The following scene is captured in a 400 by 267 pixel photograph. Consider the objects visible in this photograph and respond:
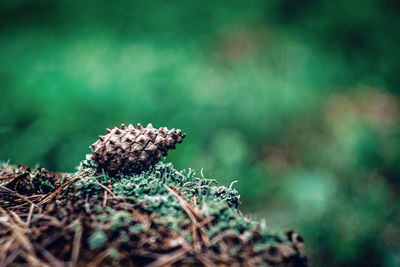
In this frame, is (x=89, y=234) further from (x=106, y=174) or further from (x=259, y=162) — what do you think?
(x=259, y=162)

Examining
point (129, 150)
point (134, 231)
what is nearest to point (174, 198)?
point (134, 231)

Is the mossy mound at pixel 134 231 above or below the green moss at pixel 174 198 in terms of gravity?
below

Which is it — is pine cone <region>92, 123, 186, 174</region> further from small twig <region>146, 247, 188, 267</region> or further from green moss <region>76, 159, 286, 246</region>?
small twig <region>146, 247, 188, 267</region>

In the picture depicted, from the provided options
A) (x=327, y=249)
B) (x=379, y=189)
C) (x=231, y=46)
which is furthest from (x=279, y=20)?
(x=327, y=249)

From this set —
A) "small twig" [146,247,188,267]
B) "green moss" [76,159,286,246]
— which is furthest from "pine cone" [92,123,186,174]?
"small twig" [146,247,188,267]

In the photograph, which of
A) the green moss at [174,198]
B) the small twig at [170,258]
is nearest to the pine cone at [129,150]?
the green moss at [174,198]

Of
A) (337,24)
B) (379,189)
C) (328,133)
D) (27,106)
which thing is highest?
(337,24)

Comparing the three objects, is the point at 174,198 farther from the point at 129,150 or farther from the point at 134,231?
the point at 129,150

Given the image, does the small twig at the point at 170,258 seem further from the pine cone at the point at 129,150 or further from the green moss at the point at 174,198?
the pine cone at the point at 129,150
